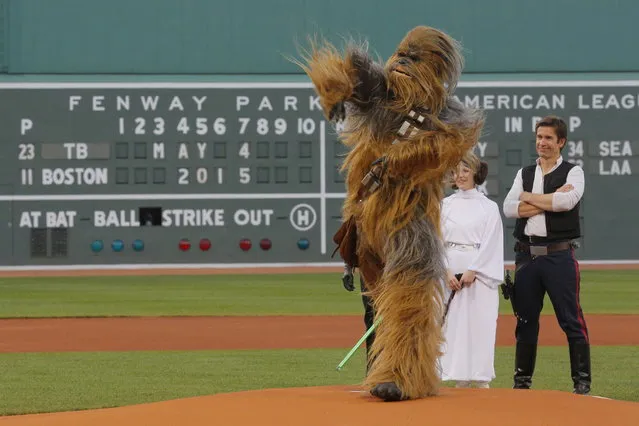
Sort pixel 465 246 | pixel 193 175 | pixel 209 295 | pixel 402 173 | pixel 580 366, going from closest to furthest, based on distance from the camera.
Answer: pixel 402 173 → pixel 580 366 → pixel 465 246 → pixel 209 295 → pixel 193 175

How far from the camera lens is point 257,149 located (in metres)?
26.5

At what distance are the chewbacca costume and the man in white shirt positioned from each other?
2.11 metres

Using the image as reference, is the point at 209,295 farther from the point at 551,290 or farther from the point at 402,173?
the point at 402,173

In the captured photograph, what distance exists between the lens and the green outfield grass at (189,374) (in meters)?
8.99

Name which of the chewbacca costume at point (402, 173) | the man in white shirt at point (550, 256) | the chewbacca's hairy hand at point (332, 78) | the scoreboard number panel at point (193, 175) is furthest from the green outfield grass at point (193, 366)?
the scoreboard number panel at point (193, 175)

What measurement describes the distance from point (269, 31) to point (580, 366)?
20.5m

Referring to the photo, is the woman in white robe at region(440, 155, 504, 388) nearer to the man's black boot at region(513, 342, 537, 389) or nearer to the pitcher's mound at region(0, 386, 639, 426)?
the man's black boot at region(513, 342, 537, 389)

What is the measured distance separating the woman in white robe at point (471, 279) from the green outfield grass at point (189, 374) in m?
0.92

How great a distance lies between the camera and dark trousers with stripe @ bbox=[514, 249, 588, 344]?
8.51m

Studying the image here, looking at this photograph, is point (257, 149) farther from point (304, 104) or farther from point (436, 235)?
point (436, 235)

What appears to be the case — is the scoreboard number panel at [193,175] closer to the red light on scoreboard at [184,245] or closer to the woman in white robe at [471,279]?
the red light on scoreboard at [184,245]

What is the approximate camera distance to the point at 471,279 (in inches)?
344

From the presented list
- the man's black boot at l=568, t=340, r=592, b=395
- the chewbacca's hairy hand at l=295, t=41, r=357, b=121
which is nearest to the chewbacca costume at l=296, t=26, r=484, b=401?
the chewbacca's hairy hand at l=295, t=41, r=357, b=121

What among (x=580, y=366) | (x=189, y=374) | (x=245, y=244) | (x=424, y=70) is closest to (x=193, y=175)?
(x=245, y=244)
